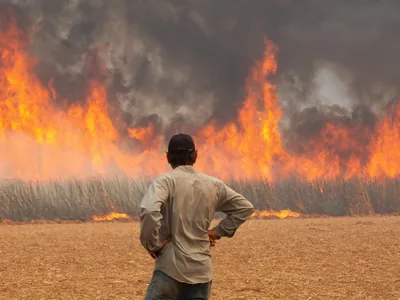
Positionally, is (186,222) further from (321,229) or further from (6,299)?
(321,229)

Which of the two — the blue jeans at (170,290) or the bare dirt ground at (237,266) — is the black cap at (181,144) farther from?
the bare dirt ground at (237,266)

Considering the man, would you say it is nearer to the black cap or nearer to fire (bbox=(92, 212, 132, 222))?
the black cap

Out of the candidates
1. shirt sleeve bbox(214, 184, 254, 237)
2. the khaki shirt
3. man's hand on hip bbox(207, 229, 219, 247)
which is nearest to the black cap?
the khaki shirt

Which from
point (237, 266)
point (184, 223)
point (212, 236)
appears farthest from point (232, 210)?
point (237, 266)

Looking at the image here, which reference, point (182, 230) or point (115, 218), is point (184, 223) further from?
point (115, 218)

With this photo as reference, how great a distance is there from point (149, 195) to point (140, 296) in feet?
24.2

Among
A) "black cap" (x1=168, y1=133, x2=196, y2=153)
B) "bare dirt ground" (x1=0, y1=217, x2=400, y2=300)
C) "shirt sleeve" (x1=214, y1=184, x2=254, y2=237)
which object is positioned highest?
"black cap" (x1=168, y1=133, x2=196, y2=153)

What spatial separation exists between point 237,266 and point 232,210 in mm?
→ 10339

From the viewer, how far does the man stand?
12.8 ft

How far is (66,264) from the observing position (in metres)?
14.5

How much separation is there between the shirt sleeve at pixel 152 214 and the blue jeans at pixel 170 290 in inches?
10.2

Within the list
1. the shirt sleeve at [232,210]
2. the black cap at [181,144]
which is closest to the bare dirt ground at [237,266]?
the shirt sleeve at [232,210]

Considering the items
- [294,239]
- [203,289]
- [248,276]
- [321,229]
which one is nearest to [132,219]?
[321,229]

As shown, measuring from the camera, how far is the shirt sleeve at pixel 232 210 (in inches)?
167
